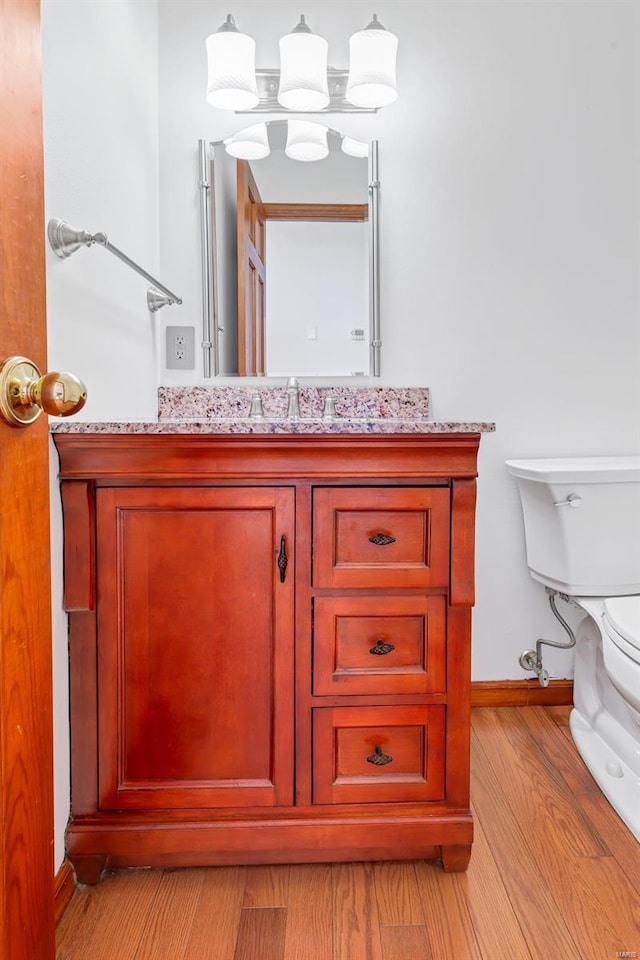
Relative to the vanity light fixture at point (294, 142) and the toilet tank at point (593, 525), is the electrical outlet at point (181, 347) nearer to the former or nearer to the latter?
the vanity light fixture at point (294, 142)

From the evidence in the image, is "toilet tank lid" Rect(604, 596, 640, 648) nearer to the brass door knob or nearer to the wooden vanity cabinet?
the wooden vanity cabinet

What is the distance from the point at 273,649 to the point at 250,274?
3.82ft

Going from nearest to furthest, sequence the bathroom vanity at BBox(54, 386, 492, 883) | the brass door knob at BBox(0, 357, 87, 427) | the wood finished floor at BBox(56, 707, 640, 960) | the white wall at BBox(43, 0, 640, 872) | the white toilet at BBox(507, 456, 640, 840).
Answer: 1. the brass door knob at BBox(0, 357, 87, 427)
2. the wood finished floor at BBox(56, 707, 640, 960)
3. the bathroom vanity at BBox(54, 386, 492, 883)
4. the white toilet at BBox(507, 456, 640, 840)
5. the white wall at BBox(43, 0, 640, 872)

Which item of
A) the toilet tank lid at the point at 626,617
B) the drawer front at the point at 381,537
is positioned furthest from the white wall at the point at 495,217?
the drawer front at the point at 381,537

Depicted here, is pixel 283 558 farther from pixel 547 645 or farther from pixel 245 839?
pixel 547 645

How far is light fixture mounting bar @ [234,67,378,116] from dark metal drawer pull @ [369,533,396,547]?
4.45ft

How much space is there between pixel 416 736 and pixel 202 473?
64 centimetres

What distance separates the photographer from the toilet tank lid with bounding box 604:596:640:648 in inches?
47.5

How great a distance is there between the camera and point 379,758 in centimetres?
118

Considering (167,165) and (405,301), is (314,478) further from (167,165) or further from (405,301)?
(167,165)

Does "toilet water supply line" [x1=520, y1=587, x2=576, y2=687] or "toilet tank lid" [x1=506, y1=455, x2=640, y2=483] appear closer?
"toilet tank lid" [x1=506, y1=455, x2=640, y2=483]

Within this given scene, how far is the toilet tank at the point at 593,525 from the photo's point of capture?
1.61 m

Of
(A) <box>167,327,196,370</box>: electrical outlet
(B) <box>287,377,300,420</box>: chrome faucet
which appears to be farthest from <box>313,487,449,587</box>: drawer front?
(A) <box>167,327,196,370</box>: electrical outlet

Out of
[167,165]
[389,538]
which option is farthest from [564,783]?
[167,165]
